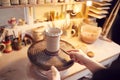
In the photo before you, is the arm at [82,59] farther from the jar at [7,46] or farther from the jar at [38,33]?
the jar at [7,46]

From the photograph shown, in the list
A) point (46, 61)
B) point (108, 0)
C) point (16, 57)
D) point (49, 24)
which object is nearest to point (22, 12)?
point (49, 24)

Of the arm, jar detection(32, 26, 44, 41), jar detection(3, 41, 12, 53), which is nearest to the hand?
the arm

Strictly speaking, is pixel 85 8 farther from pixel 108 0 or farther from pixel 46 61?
pixel 46 61

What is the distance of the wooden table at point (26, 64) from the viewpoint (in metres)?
1.02

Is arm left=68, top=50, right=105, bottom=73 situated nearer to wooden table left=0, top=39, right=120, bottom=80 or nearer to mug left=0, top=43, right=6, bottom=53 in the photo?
wooden table left=0, top=39, right=120, bottom=80

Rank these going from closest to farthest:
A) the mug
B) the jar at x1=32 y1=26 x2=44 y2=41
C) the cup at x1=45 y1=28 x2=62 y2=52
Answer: the cup at x1=45 y1=28 x2=62 y2=52 < the mug < the jar at x1=32 y1=26 x2=44 y2=41

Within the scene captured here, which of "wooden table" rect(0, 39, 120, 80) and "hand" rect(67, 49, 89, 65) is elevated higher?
"hand" rect(67, 49, 89, 65)

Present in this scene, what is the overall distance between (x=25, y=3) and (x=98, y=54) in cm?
73

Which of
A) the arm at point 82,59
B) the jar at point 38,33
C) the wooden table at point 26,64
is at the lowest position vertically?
the wooden table at point 26,64

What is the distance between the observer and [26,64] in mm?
1116

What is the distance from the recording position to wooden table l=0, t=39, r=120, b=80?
1020 millimetres

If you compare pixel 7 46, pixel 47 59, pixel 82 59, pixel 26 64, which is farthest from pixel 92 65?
pixel 7 46

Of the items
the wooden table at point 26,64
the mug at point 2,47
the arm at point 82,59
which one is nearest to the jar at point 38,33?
the wooden table at point 26,64

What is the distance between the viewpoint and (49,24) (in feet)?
4.77
